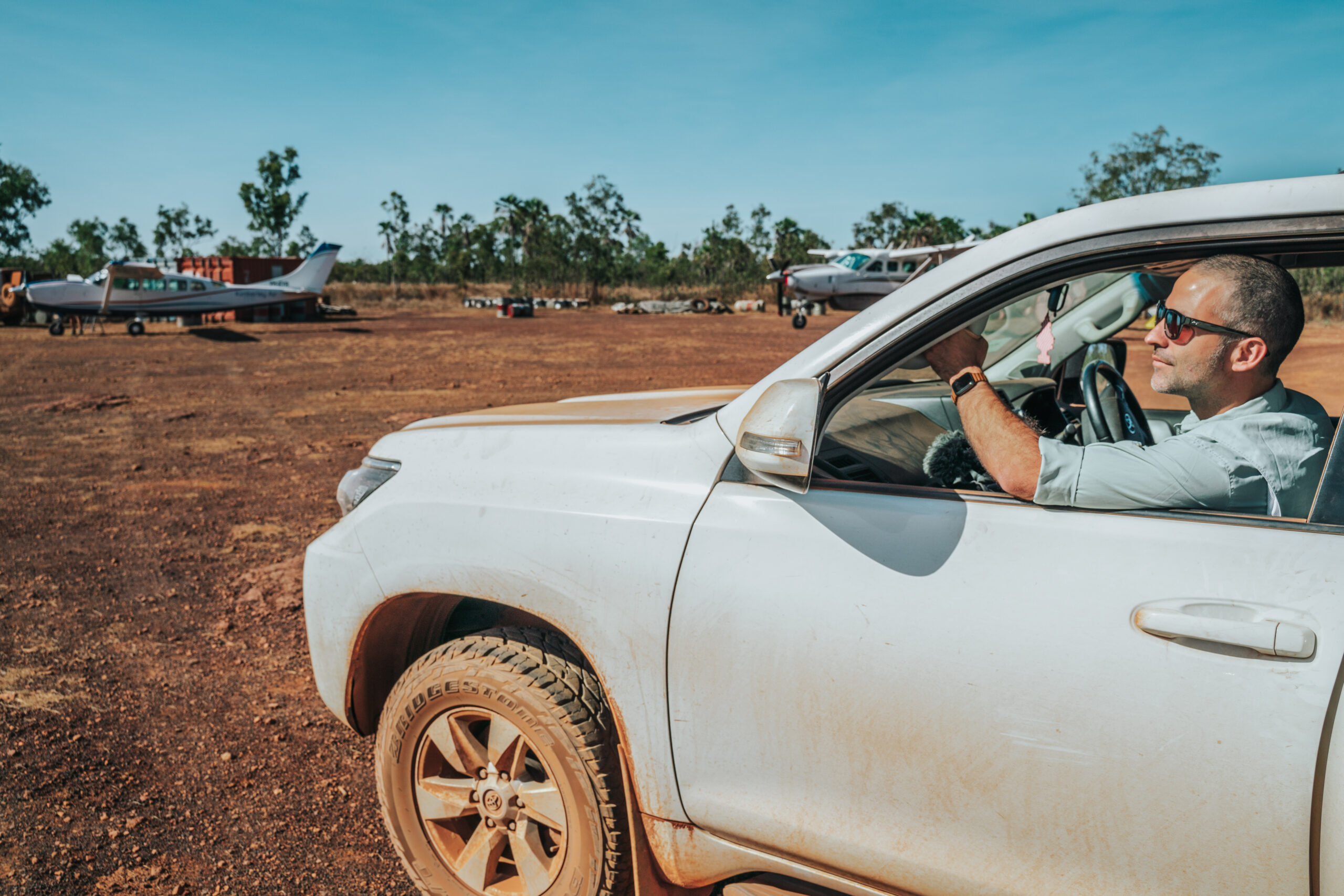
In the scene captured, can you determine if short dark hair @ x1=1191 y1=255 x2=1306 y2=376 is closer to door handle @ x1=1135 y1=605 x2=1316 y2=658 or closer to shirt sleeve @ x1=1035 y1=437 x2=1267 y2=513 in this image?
shirt sleeve @ x1=1035 y1=437 x2=1267 y2=513

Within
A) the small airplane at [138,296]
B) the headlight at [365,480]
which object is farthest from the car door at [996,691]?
the small airplane at [138,296]

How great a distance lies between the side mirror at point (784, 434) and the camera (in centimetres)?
167

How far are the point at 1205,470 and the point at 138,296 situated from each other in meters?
32.9

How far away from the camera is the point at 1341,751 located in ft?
4.26

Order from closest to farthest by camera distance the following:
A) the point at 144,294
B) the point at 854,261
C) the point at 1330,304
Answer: the point at 1330,304
the point at 144,294
the point at 854,261

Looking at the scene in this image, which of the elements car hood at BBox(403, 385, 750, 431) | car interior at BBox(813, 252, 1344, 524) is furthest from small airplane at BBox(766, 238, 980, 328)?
car hood at BBox(403, 385, 750, 431)

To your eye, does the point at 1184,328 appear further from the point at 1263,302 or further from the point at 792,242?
the point at 792,242

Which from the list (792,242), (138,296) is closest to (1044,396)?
(138,296)

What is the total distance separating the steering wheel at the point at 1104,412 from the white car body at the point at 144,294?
31.2 metres

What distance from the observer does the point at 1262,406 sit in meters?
1.85

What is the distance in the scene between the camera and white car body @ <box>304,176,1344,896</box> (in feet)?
4.54

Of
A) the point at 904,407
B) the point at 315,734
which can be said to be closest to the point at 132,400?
the point at 315,734

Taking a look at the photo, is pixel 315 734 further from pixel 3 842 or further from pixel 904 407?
pixel 904 407

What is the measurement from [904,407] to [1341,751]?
144 centimetres
